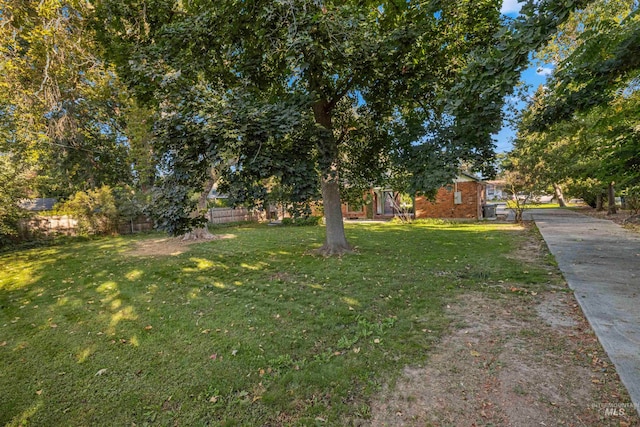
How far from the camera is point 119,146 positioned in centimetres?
1642

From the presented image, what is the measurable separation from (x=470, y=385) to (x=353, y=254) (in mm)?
5354

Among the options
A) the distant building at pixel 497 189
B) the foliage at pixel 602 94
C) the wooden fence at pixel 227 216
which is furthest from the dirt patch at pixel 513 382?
the distant building at pixel 497 189

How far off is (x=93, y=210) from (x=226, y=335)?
13.9m

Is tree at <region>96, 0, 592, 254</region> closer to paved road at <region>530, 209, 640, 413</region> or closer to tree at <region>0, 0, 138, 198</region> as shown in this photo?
tree at <region>0, 0, 138, 198</region>

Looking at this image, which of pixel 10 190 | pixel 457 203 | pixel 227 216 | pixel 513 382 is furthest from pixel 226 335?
pixel 457 203

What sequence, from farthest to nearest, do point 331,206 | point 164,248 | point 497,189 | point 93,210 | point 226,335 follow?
point 497,189
point 93,210
point 164,248
point 331,206
point 226,335

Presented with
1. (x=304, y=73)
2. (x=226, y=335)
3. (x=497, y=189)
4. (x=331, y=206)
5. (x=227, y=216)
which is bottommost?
(x=226, y=335)

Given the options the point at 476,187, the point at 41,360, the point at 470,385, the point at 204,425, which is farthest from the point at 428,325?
the point at 476,187

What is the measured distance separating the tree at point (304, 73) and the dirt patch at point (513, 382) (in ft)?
Answer: 8.44

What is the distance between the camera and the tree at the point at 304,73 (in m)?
4.16

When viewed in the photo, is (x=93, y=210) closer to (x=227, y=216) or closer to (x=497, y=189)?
(x=227, y=216)

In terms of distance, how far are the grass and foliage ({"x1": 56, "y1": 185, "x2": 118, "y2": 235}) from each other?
7.21 metres

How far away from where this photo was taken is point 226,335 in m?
3.53

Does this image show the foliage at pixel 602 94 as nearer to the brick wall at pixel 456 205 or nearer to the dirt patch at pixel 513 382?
the dirt patch at pixel 513 382
